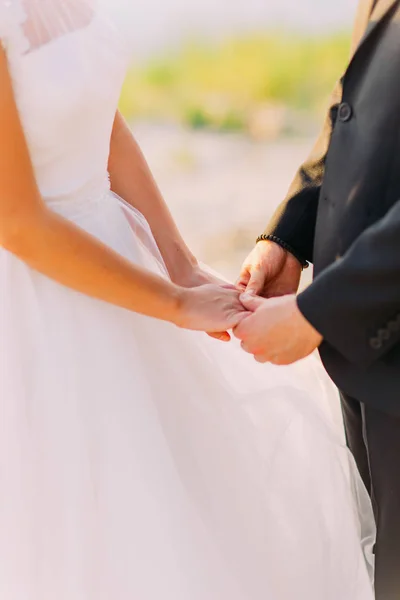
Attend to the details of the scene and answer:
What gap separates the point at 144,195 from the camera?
1.92m

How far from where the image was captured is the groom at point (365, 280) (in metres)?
1.43

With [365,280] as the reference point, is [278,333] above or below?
below

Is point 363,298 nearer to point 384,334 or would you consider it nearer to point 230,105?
point 384,334

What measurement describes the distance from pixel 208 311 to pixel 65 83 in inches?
20.8

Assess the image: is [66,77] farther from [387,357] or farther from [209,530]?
[209,530]

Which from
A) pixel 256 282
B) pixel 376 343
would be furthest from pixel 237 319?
pixel 376 343

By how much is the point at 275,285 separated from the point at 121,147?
0.48m

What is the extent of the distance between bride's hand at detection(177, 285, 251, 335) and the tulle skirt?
0.10 m

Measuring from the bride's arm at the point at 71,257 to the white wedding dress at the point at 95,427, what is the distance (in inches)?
2.8

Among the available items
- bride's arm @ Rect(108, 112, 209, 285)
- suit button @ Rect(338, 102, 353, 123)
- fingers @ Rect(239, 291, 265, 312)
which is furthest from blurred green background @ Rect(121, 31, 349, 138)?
suit button @ Rect(338, 102, 353, 123)

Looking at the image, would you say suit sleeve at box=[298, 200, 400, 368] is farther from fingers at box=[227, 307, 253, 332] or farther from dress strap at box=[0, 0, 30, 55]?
dress strap at box=[0, 0, 30, 55]

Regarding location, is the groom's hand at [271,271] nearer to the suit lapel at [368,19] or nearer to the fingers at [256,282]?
the fingers at [256,282]

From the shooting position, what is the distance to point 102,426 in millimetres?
1612

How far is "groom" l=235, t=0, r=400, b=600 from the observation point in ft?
4.68
